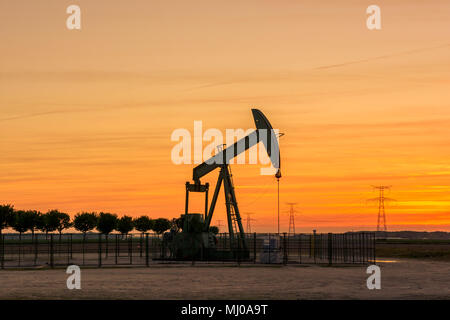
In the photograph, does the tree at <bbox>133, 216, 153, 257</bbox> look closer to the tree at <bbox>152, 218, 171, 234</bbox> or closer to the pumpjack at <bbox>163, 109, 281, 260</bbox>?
the tree at <bbox>152, 218, 171, 234</bbox>

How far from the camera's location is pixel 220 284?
26.2 m

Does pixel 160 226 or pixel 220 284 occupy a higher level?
pixel 220 284

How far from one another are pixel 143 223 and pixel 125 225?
475 inches

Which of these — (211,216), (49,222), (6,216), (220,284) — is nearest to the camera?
(220,284)

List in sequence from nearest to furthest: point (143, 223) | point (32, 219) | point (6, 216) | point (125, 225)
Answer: point (6, 216), point (32, 219), point (125, 225), point (143, 223)

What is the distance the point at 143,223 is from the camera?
165250mm

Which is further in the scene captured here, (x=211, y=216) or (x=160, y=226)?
(x=160, y=226)

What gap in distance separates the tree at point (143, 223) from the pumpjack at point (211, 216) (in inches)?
4607

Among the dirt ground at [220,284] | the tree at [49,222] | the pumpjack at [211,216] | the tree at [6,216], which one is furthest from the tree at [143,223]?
the dirt ground at [220,284]

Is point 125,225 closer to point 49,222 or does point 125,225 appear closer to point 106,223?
point 106,223

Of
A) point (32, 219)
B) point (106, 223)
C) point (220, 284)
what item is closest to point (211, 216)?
point (220, 284)

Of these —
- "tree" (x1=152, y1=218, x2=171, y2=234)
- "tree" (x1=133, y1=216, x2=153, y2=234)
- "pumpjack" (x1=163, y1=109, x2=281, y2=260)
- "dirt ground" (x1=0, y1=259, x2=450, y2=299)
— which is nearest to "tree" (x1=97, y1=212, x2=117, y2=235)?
"tree" (x1=152, y1=218, x2=171, y2=234)
